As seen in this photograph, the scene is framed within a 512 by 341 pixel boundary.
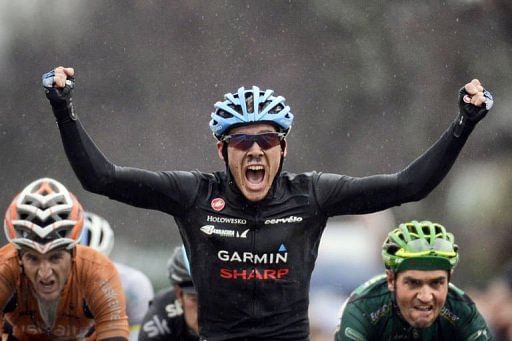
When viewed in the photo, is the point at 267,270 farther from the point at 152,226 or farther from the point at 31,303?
the point at 152,226

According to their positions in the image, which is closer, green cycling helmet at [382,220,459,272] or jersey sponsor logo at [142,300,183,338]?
green cycling helmet at [382,220,459,272]

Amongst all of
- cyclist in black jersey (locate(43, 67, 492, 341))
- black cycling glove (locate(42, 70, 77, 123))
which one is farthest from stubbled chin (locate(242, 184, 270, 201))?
black cycling glove (locate(42, 70, 77, 123))

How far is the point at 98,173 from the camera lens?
6273 mm

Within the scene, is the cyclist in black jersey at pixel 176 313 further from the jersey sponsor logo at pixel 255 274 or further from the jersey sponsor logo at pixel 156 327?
the jersey sponsor logo at pixel 255 274

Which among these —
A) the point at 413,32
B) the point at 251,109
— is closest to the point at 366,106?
the point at 413,32

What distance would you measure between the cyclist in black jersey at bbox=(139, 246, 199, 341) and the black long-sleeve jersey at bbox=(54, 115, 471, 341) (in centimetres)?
279

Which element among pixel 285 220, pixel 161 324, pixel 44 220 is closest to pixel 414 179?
pixel 285 220

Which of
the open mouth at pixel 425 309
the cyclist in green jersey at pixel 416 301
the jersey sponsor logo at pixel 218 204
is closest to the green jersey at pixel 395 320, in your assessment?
the cyclist in green jersey at pixel 416 301

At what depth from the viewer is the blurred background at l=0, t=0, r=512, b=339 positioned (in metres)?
13.4

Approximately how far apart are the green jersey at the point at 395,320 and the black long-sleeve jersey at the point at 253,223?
1.47 m

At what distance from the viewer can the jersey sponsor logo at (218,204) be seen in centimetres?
651

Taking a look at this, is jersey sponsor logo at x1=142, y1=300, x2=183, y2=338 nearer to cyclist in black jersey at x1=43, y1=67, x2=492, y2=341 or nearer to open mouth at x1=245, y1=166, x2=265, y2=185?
cyclist in black jersey at x1=43, y1=67, x2=492, y2=341

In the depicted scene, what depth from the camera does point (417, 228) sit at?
811 centimetres

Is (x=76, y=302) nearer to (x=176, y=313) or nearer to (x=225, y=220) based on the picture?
(x=176, y=313)
